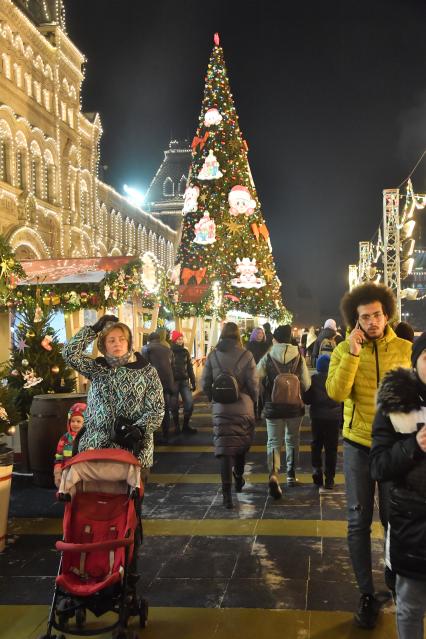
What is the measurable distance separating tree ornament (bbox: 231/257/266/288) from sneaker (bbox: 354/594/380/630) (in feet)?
78.9

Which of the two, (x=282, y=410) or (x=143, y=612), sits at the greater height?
(x=282, y=410)

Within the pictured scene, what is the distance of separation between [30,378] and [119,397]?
422 centimetres

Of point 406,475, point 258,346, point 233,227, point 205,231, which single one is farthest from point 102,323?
point 233,227

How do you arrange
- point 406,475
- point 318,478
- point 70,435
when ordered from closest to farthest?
point 406,475 < point 70,435 < point 318,478

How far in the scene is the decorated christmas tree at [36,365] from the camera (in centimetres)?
807

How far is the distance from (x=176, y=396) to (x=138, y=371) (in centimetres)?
687

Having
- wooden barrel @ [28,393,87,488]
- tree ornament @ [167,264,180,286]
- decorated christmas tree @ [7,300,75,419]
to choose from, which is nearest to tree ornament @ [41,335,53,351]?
decorated christmas tree @ [7,300,75,419]

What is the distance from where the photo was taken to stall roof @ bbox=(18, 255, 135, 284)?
10.5m

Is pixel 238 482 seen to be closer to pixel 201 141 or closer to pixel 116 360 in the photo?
pixel 116 360

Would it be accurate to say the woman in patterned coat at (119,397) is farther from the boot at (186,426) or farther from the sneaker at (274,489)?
the boot at (186,426)

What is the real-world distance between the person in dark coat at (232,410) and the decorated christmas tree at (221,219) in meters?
20.1

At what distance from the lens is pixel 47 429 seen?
23.4 feet

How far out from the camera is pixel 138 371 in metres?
4.16

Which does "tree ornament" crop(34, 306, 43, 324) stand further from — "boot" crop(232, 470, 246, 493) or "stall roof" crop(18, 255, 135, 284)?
"boot" crop(232, 470, 246, 493)
